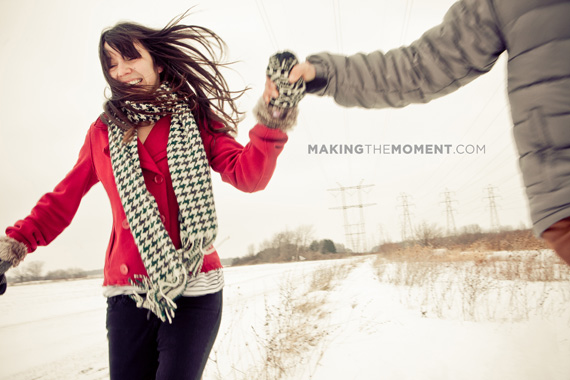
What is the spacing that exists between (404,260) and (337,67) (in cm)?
610

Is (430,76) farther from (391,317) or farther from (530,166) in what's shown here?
(391,317)

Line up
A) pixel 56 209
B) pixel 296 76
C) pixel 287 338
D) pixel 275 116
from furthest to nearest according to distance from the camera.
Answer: pixel 287 338, pixel 56 209, pixel 275 116, pixel 296 76

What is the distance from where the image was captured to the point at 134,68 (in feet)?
4.15

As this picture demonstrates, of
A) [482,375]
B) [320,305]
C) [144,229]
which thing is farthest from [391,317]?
[144,229]

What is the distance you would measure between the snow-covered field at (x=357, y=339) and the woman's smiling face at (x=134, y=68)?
5.64 ft

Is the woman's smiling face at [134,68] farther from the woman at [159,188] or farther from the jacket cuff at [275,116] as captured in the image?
the jacket cuff at [275,116]

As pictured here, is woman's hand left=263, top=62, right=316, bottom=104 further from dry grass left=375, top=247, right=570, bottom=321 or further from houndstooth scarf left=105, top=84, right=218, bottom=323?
dry grass left=375, top=247, right=570, bottom=321

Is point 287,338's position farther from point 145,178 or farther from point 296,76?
point 296,76

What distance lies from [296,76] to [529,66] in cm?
47

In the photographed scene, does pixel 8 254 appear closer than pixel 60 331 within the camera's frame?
Yes

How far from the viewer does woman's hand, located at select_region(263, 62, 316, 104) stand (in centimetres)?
83

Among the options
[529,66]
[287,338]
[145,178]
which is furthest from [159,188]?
[287,338]

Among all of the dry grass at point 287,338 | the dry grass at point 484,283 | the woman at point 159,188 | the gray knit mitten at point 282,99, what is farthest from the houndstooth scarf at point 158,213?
the dry grass at point 484,283

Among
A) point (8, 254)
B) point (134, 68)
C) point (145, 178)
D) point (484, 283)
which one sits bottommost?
point (484, 283)
